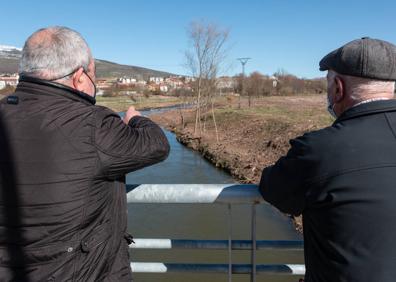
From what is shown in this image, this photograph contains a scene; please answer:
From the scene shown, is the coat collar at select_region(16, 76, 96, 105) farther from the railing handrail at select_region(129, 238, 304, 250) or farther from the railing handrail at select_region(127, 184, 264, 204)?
the railing handrail at select_region(129, 238, 304, 250)

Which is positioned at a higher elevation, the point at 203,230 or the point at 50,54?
the point at 50,54

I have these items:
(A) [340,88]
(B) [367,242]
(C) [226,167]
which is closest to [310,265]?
(B) [367,242]

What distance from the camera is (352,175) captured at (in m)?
1.18

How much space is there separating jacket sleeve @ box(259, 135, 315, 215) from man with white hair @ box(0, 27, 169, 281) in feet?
1.66

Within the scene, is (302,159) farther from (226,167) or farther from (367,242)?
(226,167)

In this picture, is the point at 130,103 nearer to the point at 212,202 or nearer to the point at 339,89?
the point at 212,202

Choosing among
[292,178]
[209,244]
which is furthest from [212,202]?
[292,178]

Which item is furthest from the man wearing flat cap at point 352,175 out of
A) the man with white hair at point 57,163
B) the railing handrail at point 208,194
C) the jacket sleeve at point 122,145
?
the man with white hair at point 57,163

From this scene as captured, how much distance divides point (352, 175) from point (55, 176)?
3.34ft

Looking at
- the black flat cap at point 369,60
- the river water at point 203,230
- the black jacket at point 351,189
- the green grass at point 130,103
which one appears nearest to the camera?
the black jacket at point 351,189

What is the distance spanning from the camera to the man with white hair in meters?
1.32

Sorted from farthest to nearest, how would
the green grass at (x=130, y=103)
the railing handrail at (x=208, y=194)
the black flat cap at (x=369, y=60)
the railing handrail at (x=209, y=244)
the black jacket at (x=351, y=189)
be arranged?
the green grass at (x=130, y=103), the railing handrail at (x=209, y=244), the railing handrail at (x=208, y=194), the black flat cap at (x=369, y=60), the black jacket at (x=351, y=189)

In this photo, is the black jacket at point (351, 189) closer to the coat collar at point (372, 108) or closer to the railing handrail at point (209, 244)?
the coat collar at point (372, 108)

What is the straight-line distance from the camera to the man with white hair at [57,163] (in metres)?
1.32
